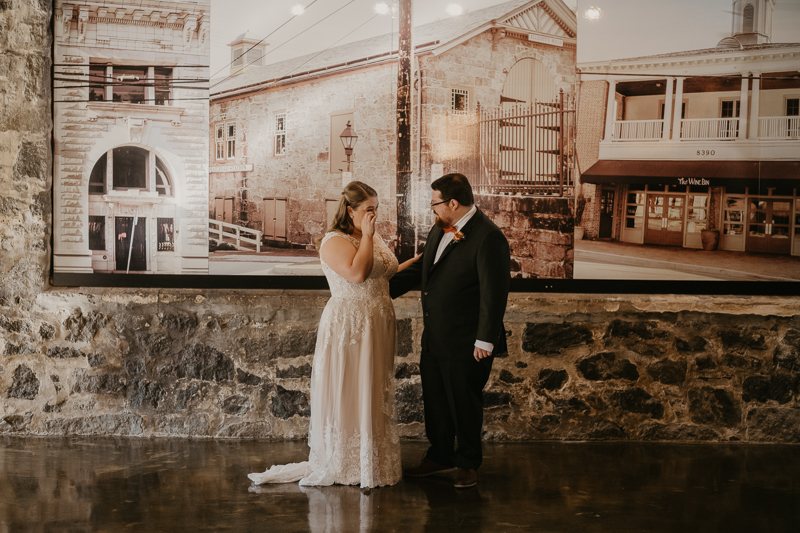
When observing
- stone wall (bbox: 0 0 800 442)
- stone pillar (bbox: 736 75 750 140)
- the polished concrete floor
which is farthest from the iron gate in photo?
the polished concrete floor

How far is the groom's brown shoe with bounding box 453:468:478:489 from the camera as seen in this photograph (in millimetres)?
3480

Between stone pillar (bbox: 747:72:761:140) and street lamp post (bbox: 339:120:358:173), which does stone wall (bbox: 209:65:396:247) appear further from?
stone pillar (bbox: 747:72:761:140)

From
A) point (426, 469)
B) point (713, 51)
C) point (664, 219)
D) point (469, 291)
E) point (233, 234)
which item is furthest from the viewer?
point (233, 234)

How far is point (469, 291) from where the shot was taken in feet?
11.3

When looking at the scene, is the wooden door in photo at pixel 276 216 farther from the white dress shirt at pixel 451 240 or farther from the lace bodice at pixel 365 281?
the white dress shirt at pixel 451 240

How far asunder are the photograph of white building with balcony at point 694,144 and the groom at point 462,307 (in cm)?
140

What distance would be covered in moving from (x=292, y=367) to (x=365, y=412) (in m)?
1.23

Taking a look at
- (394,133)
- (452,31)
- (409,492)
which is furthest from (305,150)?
(409,492)

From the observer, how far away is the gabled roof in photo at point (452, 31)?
4.43 m

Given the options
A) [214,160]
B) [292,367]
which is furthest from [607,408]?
[214,160]

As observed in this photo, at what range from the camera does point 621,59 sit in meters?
4.44

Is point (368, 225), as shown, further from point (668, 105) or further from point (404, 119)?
point (668, 105)

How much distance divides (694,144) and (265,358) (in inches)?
138

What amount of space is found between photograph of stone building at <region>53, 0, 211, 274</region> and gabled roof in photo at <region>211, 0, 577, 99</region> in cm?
93
